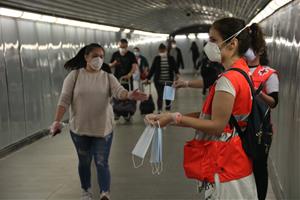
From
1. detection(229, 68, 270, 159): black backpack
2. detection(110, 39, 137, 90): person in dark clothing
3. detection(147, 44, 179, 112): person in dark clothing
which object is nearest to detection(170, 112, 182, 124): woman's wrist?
Result: detection(229, 68, 270, 159): black backpack

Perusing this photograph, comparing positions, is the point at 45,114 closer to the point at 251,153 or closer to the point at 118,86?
the point at 118,86

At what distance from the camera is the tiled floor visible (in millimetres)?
5898

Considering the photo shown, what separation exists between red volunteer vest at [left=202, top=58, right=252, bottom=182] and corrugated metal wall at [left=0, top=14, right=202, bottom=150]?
20.7 ft

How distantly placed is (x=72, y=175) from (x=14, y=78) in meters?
3.15

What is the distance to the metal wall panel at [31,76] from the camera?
980 cm

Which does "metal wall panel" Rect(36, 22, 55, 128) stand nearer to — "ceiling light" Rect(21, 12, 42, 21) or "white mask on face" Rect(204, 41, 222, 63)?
"ceiling light" Rect(21, 12, 42, 21)

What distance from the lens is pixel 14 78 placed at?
9203mm

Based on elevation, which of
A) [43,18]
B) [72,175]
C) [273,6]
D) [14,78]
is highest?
[273,6]

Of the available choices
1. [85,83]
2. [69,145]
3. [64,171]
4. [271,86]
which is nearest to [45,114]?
[69,145]

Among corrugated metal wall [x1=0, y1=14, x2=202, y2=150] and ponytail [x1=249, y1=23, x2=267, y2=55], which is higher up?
ponytail [x1=249, y1=23, x2=267, y2=55]

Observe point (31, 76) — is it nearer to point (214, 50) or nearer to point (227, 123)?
point (214, 50)

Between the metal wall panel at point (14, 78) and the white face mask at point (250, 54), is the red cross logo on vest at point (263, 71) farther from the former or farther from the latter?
the metal wall panel at point (14, 78)

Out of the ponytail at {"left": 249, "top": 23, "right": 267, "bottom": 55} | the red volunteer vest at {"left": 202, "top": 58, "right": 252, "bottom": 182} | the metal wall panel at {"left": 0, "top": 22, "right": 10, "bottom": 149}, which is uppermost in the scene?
the ponytail at {"left": 249, "top": 23, "right": 267, "bottom": 55}

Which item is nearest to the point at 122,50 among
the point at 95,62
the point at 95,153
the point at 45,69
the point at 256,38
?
the point at 45,69
